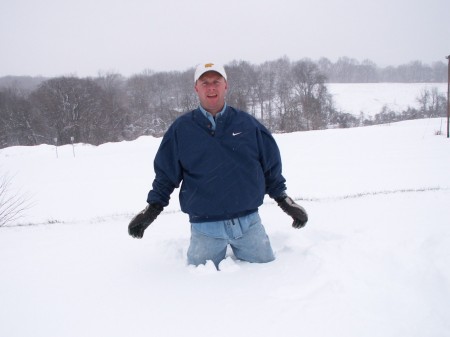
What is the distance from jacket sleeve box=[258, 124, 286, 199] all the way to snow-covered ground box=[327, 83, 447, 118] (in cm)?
6233

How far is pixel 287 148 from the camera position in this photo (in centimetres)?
2009

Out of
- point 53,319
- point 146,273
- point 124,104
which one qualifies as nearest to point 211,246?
point 146,273

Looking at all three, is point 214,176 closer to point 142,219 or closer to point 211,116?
point 211,116

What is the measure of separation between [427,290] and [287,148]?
18.4m

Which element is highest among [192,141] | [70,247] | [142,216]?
[192,141]

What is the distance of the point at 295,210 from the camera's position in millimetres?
2730

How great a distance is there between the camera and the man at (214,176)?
2.55 metres

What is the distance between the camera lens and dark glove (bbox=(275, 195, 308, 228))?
8.94ft

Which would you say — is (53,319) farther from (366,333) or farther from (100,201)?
(100,201)

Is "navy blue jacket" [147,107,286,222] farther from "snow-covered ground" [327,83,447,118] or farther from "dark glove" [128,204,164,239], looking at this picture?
"snow-covered ground" [327,83,447,118]

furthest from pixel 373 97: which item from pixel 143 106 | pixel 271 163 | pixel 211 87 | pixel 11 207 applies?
pixel 211 87

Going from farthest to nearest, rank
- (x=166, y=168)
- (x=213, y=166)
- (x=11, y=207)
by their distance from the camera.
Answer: (x=11, y=207) → (x=166, y=168) → (x=213, y=166)

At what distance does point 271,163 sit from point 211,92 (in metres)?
0.78

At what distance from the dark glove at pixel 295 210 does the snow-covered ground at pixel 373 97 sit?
62.4m
